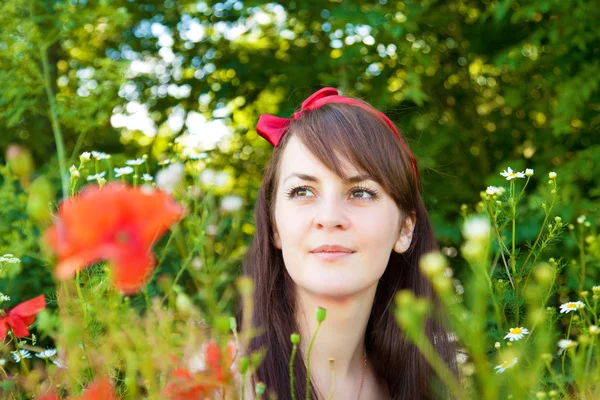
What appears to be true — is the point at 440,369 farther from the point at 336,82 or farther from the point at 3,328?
the point at 336,82

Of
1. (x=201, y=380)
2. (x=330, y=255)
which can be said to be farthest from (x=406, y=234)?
(x=201, y=380)

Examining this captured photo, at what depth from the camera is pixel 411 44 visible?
3227mm

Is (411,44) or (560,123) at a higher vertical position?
(411,44)

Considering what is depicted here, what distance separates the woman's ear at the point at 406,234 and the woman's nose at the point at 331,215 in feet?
1.18

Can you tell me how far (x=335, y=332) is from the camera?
79.2 inches

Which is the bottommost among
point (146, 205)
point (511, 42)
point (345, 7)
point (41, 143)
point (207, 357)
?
point (41, 143)

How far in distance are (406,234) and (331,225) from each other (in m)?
0.47

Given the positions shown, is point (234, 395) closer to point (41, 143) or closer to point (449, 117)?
point (41, 143)

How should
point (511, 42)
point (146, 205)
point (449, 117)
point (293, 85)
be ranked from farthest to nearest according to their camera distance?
point (449, 117), point (511, 42), point (293, 85), point (146, 205)

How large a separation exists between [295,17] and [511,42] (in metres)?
1.10

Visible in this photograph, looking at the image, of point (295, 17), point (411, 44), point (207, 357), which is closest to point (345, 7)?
point (411, 44)

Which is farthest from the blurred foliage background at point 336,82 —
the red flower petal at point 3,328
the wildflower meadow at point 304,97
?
the red flower petal at point 3,328

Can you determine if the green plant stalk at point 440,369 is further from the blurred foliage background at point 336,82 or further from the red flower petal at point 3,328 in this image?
the blurred foliage background at point 336,82

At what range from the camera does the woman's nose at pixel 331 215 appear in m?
1.73
